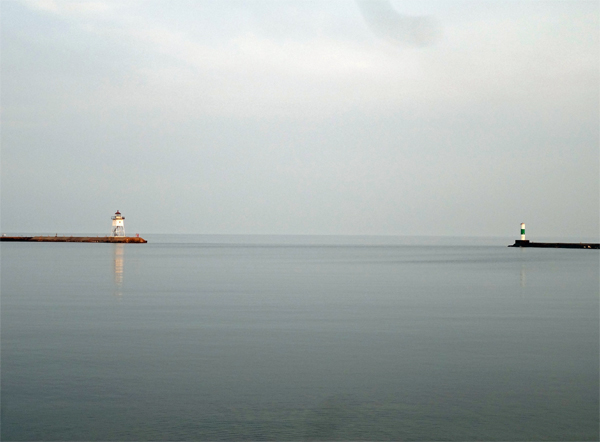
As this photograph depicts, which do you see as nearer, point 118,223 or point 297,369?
point 297,369

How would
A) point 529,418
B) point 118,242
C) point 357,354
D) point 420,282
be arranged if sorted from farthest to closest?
point 118,242, point 420,282, point 357,354, point 529,418

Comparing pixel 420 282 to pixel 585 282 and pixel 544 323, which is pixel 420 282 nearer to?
pixel 585 282

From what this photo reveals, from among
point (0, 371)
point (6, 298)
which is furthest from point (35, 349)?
point (6, 298)

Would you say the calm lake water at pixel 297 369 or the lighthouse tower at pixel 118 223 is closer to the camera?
the calm lake water at pixel 297 369

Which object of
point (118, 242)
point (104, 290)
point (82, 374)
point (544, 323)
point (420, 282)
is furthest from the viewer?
point (118, 242)

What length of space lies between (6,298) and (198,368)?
1560 cm

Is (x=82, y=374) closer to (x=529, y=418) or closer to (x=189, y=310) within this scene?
(x=529, y=418)

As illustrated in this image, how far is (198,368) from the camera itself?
39.1 ft

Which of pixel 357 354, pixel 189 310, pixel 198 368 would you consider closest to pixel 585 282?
pixel 189 310

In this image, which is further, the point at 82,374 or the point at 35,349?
the point at 35,349

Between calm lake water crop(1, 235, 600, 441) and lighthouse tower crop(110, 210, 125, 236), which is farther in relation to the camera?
lighthouse tower crop(110, 210, 125, 236)

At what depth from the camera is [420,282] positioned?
34.3m

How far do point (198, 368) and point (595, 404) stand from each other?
6.42 m

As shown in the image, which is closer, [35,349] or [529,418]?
[529,418]
